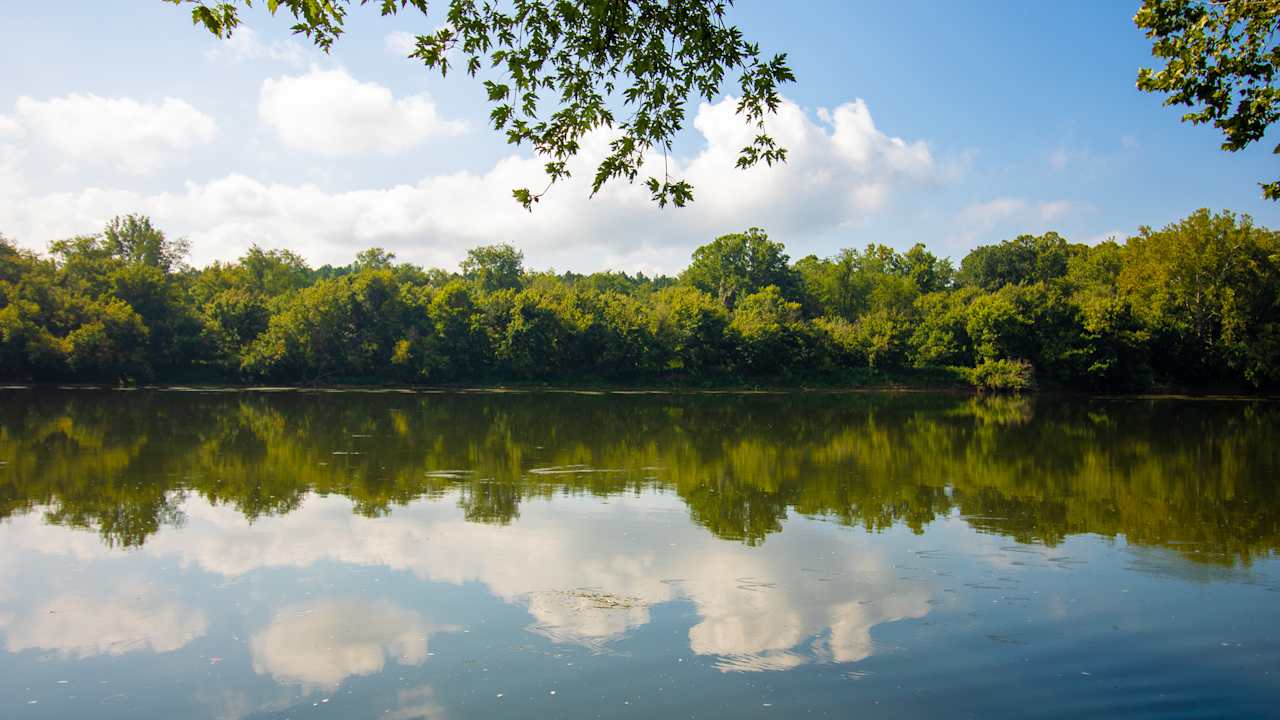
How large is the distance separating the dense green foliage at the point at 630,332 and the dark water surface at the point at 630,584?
3729cm

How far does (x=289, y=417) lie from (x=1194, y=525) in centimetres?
3117

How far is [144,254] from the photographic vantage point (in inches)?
3066

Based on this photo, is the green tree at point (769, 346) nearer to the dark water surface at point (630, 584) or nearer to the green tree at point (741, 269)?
the green tree at point (741, 269)

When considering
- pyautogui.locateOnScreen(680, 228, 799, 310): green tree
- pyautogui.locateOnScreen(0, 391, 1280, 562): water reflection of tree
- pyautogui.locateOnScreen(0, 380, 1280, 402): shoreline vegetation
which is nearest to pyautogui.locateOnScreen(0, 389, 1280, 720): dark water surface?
pyautogui.locateOnScreen(0, 391, 1280, 562): water reflection of tree

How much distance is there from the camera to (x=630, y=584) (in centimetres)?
985

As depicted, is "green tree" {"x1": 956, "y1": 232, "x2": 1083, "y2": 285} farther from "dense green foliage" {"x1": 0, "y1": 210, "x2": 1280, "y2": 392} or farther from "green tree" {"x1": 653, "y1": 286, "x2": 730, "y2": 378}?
"green tree" {"x1": 653, "y1": 286, "x2": 730, "y2": 378}

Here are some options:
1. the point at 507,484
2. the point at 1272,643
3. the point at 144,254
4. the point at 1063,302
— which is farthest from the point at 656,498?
the point at 144,254

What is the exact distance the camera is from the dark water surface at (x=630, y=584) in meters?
6.89

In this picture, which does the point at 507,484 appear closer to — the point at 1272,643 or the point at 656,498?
the point at 656,498

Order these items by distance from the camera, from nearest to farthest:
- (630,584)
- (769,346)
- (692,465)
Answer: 1. (630,584)
2. (692,465)
3. (769,346)

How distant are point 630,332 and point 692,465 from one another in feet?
140

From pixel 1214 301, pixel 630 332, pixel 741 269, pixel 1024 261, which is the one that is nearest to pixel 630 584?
pixel 630 332

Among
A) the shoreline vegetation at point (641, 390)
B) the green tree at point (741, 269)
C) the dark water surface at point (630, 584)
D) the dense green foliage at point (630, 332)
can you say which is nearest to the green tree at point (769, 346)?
the dense green foliage at point (630, 332)

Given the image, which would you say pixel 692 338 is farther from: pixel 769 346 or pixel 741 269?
pixel 741 269
